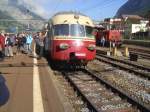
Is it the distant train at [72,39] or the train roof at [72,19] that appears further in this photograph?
the train roof at [72,19]

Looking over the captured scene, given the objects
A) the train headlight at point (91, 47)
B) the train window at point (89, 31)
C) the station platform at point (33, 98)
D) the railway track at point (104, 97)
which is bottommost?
the railway track at point (104, 97)

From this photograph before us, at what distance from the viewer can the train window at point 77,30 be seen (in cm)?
2091

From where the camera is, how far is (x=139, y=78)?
1803 cm

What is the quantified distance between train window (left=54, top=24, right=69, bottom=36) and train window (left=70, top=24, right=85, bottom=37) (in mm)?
250

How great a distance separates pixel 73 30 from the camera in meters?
21.0

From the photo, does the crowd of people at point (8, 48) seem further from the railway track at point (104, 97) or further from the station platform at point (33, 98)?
the railway track at point (104, 97)

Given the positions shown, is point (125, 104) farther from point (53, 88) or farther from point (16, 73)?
point (16, 73)

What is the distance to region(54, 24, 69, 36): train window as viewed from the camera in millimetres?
20969

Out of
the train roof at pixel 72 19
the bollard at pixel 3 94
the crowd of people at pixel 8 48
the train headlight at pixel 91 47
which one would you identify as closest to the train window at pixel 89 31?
the train roof at pixel 72 19

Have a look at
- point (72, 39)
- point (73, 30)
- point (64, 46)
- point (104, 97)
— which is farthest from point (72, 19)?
point (104, 97)

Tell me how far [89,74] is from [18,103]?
997 centimetres

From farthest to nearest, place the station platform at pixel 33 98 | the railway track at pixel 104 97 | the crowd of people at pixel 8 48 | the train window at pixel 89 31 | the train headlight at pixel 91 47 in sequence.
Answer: the train window at pixel 89 31 < the train headlight at pixel 91 47 < the crowd of people at pixel 8 48 < the railway track at pixel 104 97 < the station platform at pixel 33 98

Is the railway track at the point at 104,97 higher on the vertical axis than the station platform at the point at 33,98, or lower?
lower

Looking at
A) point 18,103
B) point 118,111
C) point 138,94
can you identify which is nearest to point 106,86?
point 138,94
